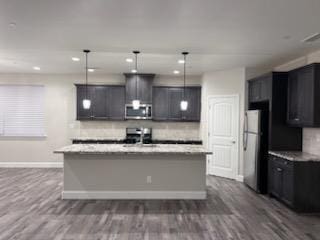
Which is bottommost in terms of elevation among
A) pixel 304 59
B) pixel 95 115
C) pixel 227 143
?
pixel 227 143

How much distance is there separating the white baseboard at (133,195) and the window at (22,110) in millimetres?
3739

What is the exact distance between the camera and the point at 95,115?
7.79m

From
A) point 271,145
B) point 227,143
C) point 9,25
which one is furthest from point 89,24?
point 227,143

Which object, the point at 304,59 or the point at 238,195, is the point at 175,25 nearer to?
the point at 304,59

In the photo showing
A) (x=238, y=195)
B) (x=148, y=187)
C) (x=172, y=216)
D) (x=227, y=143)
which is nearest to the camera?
(x=172, y=216)

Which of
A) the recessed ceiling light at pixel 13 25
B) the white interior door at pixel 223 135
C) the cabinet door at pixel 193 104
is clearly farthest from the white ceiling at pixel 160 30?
the cabinet door at pixel 193 104

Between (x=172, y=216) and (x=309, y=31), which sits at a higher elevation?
(x=309, y=31)

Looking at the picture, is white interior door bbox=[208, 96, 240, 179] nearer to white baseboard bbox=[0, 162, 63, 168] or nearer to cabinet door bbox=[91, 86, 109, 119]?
cabinet door bbox=[91, 86, 109, 119]

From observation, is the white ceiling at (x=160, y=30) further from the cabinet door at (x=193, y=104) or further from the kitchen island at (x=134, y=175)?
the kitchen island at (x=134, y=175)

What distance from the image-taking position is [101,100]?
7758 millimetres

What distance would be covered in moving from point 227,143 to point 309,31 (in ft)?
11.9

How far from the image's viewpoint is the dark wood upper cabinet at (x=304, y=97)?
442 cm

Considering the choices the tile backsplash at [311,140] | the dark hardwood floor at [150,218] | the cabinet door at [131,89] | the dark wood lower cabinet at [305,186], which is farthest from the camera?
the cabinet door at [131,89]

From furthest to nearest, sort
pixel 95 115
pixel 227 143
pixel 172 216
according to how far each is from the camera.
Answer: pixel 95 115
pixel 227 143
pixel 172 216
